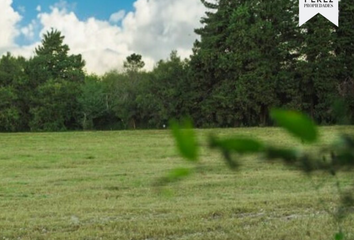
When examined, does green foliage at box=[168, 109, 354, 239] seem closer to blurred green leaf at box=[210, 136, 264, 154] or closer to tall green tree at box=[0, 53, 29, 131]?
blurred green leaf at box=[210, 136, 264, 154]

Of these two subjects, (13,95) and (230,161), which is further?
(13,95)

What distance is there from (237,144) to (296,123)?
6cm

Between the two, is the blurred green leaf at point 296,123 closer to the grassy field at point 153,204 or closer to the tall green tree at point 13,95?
the grassy field at point 153,204

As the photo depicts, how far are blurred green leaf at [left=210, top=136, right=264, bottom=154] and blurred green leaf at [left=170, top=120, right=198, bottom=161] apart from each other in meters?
0.02

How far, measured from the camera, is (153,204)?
6035 millimetres

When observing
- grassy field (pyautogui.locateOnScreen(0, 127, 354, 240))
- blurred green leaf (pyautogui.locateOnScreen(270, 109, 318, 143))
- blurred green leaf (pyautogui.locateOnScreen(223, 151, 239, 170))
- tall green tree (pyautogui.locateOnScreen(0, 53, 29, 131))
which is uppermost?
tall green tree (pyautogui.locateOnScreen(0, 53, 29, 131))

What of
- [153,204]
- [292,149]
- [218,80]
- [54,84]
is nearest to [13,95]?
[54,84]

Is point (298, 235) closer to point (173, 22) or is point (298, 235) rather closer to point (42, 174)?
point (42, 174)

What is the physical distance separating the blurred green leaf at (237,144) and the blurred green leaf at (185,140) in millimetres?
25

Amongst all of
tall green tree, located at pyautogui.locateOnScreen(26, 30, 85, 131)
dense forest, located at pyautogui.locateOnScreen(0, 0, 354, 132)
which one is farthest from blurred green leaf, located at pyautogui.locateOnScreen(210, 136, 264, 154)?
tall green tree, located at pyautogui.locateOnScreen(26, 30, 85, 131)

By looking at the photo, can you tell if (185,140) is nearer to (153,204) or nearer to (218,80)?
(153,204)

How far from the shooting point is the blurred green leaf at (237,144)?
1.65 ft

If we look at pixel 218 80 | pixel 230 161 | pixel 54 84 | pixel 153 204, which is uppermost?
pixel 54 84

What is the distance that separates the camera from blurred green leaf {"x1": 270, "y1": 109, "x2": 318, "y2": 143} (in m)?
0.47
